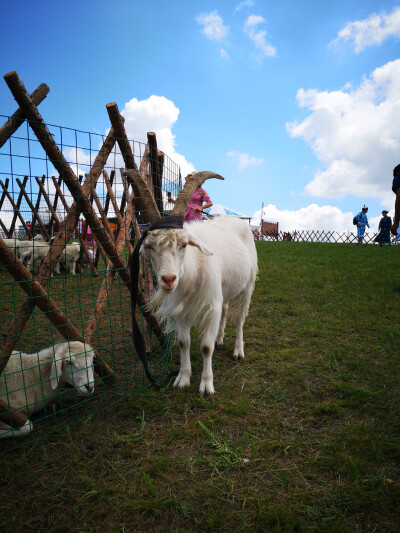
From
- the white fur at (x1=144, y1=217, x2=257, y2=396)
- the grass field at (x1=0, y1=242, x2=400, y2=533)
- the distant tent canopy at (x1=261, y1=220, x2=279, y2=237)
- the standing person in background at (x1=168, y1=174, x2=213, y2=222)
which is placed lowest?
the grass field at (x1=0, y1=242, x2=400, y2=533)

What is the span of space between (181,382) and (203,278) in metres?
1.07

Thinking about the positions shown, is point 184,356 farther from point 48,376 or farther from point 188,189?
point 188,189

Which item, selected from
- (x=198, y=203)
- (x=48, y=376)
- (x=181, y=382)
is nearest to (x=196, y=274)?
(x=181, y=382)

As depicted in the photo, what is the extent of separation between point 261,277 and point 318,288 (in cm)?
160

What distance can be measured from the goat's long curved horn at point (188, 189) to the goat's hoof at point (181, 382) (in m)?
1.63

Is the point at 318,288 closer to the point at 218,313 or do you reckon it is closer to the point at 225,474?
the point at 218,313

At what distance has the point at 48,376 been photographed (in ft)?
9.69

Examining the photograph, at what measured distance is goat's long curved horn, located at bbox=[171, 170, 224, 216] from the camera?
9.23 feet

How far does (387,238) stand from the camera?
17922 mm

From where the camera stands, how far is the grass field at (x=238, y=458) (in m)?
1.82

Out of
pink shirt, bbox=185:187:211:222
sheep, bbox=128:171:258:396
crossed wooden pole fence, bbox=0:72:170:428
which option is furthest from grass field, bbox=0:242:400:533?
pink shirt, bbox=185:187:211:222

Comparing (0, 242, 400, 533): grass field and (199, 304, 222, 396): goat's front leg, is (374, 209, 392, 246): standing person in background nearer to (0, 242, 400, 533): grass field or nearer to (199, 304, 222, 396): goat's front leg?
(0, 242, 400, 533): grass field

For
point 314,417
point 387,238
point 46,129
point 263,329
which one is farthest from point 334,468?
point 387,238

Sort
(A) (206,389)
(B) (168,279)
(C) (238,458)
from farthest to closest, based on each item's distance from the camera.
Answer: (A) (206,389)
(B) (168,279)
(C) (238,458)
